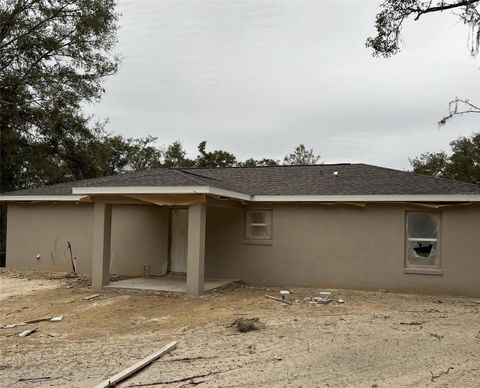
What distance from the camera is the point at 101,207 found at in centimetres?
1207

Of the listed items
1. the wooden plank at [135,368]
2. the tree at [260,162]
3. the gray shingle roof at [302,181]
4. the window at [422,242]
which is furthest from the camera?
the tree at [260,162]

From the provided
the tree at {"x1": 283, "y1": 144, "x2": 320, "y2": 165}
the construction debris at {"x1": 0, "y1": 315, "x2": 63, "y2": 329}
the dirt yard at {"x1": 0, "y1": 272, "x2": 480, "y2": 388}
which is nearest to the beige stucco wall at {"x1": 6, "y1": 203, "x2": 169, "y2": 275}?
the dirt yard at {"x1": 0, "y1": 272, "x2": 480, "y2": 388}

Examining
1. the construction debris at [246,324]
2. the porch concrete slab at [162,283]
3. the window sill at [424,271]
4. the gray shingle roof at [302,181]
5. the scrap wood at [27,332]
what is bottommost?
the scrap wood at [27,332]

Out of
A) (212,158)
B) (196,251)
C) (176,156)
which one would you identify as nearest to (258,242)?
(196,251)

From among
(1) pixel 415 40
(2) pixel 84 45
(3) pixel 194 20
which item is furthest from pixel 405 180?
(2) pixel 84 45

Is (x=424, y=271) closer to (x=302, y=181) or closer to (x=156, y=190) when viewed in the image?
(x=302, y=181)

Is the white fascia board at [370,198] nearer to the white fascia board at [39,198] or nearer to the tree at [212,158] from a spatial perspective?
the white fascia board at [39,198]

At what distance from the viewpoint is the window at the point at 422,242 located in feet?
39.7

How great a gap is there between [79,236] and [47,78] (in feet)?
33.1

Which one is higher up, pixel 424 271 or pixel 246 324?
pixel 424 271

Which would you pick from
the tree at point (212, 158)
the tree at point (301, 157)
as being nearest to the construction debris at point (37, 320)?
the tree at point (212, 158)

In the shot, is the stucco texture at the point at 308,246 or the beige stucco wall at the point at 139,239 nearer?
the stucco texture at the point at 308,246

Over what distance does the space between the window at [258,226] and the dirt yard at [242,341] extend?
2.33 meters

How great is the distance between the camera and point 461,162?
32.3 metres
